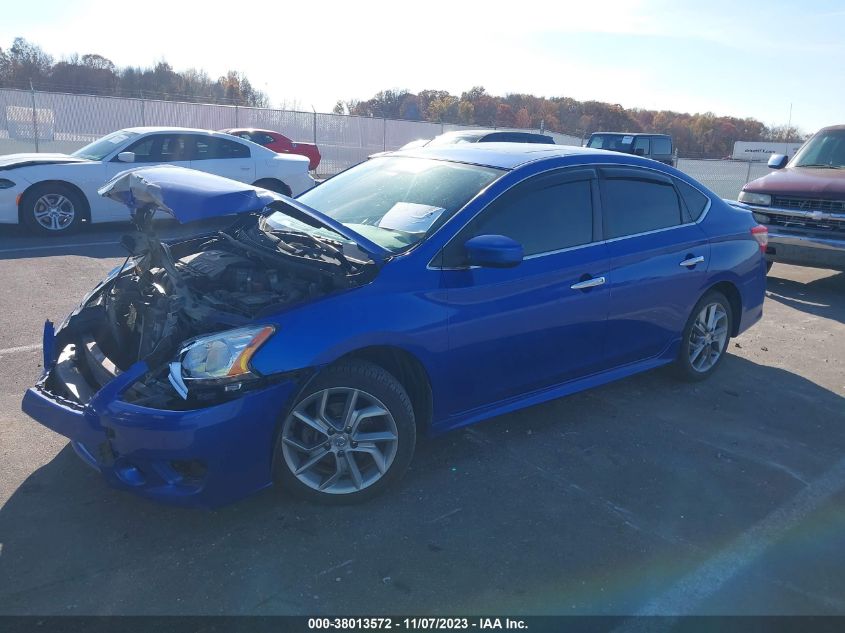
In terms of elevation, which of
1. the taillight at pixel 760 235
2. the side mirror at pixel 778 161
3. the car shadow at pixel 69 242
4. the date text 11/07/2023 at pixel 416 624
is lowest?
the date text 11/07/2023 at pixel 416 624

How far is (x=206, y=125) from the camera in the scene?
24.7 meters

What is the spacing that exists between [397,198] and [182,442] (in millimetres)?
2013

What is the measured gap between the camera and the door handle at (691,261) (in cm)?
511

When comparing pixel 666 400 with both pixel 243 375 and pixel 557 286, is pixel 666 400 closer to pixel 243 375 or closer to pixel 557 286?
pixel 557 286

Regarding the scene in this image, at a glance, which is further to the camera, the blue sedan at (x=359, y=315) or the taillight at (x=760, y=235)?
the taillight at (x=760, y=235)

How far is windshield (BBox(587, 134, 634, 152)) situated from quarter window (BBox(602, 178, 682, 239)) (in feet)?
55.3

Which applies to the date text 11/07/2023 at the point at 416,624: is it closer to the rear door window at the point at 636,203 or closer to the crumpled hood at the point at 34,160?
the rear door window at the point at 636,203

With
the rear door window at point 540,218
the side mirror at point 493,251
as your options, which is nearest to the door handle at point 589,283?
the rear door window at point 540,218

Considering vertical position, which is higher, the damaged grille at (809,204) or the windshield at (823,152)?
the windshield at (823,152)

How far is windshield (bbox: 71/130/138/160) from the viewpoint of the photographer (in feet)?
35.6

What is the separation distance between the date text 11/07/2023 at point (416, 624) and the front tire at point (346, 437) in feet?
2.63

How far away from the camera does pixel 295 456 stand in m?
3.48

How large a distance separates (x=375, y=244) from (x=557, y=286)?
113 centimetres

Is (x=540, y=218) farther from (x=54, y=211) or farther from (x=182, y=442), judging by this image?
(x=54, y=211)
